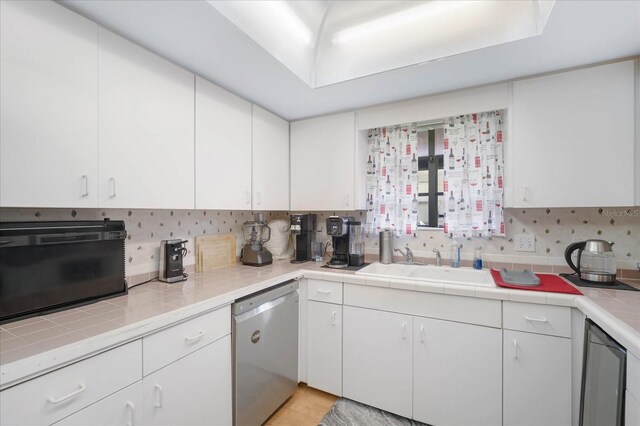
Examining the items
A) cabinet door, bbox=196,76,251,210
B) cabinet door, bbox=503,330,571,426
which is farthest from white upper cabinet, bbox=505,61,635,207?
cabinet door, bbox=196,76,251,210

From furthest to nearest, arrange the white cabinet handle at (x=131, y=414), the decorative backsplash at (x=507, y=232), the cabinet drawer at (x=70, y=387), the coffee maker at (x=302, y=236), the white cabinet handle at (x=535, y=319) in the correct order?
the coffee maker at (x=302, y=236)
the decorative backsplash at (x=507, y=232)
the white cabinet handle at (x=535, y=319)
the white cabinet handle at (x=131, y=414)
the cabinet drawer at (x=70, y=387)

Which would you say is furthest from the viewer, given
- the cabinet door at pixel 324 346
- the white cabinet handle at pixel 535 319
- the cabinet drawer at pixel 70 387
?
the cabinet door at pixel 324 346

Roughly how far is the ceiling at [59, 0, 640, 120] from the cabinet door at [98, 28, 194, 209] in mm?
116

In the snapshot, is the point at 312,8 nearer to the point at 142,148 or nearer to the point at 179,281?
the point at 142,148

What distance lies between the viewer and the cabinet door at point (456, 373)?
1.55 meters

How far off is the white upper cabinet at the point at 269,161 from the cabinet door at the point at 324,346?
89 cm

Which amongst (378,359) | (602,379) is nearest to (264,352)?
(378,359)

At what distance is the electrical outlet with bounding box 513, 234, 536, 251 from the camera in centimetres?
198

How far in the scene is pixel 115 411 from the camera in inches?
39.4

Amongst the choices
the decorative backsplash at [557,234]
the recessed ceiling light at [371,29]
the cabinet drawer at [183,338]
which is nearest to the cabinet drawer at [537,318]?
the decorative backsplash at [557,234]

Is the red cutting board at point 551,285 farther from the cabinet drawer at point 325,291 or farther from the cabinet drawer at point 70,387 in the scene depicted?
the cabinet drawer at point 70,387

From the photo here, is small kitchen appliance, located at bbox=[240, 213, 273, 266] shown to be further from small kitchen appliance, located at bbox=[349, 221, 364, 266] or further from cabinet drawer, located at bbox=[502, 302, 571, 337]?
cabinet drawer, located at bbox=[502, 302, 571, 337]

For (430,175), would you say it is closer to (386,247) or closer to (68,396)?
(386,247)

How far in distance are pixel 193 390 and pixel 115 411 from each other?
339 millimetres
